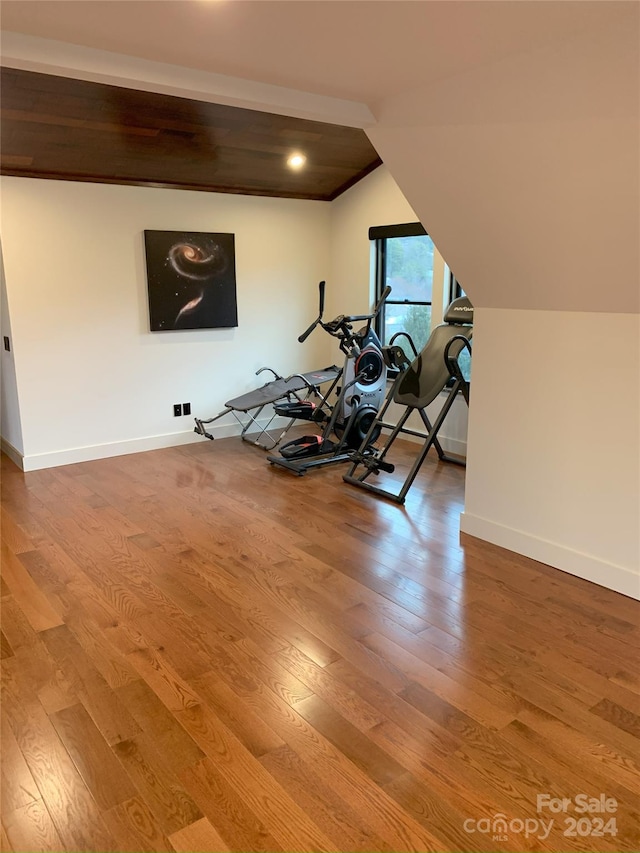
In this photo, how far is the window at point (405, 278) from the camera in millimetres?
5453

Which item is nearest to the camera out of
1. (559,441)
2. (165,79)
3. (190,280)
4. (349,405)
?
(165,79)

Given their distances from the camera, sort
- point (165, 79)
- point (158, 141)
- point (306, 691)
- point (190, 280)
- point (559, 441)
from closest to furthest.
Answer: point (306, 691) → point (165, 79) → point (559, 441) → point (158, 141) → point (190, 280)

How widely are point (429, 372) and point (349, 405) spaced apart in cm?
82

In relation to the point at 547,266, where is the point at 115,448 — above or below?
below

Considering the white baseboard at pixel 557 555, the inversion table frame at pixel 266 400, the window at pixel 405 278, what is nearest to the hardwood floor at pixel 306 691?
the white baseboard at pixel 557 555

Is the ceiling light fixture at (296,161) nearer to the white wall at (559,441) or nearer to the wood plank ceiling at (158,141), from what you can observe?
the wood plank ceiling at (158,141)

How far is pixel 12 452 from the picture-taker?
524cm

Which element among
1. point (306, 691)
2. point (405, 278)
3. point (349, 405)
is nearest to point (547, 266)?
point (306, 691)

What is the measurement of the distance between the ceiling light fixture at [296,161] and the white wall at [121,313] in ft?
1.95

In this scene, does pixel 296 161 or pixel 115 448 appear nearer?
pixel 296 161

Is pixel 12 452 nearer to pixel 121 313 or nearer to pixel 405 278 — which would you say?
pixel 121 313

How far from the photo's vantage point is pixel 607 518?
3.03 m

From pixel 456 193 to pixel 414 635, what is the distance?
202 centimetres

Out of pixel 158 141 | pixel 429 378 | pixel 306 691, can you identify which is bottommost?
pixel 306 691
